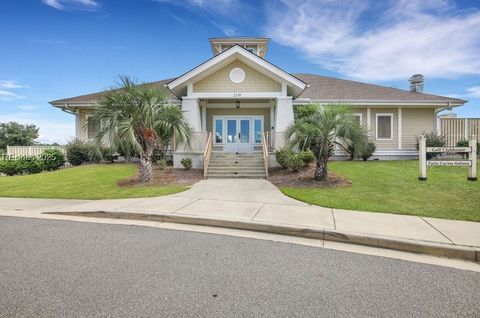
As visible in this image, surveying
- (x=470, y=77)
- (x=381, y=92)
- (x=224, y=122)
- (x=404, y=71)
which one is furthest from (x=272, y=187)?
(x=470, y=77)

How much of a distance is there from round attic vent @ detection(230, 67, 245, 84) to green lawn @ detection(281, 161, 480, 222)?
8.35m

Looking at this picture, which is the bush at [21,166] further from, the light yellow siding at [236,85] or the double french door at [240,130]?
the double french door at [240,130]

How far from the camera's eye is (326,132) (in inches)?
402

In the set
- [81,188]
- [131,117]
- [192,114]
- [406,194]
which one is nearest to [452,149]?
[406,194]

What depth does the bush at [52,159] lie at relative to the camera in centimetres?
1716

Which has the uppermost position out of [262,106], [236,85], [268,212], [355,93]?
[355,93]

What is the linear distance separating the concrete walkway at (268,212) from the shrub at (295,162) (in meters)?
3.19

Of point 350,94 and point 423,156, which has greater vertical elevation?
point 350,94

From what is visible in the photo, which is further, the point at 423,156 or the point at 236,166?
the point at 236,166

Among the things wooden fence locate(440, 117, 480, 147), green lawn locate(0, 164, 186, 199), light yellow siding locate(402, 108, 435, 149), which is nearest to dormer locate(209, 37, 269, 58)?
light yellow siding locate(402, 108, 435, 149)

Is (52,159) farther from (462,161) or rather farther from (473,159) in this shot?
(473,159)

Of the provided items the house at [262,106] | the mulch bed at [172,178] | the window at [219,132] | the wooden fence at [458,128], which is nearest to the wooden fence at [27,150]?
the house at [262,106]

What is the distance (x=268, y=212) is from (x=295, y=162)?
656 centimetres

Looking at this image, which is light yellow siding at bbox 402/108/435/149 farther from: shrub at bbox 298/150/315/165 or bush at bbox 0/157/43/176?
bush at bbox 0/157/43/176
